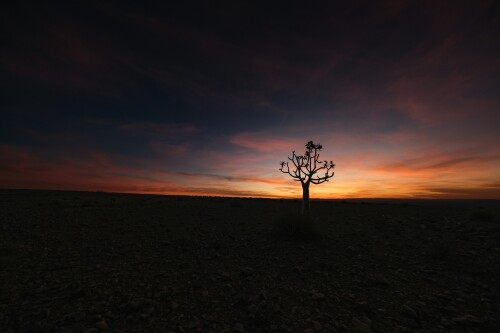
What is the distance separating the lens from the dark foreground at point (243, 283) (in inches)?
164

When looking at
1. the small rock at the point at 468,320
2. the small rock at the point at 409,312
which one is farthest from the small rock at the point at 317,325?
the small rock at the point at 468,320

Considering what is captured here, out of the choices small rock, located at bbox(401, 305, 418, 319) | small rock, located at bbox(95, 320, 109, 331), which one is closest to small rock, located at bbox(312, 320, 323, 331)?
small rock, located at bbox(401, 305, 418, 319)

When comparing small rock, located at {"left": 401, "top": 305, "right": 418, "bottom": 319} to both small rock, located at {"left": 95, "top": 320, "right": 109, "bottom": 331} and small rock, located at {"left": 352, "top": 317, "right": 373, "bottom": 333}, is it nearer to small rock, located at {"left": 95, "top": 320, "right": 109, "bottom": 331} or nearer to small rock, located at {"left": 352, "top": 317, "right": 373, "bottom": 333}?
small rock, located at {"left": 352, "top": 317, "right": 373, "bottom": 333}

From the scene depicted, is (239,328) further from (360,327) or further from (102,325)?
(102,325)

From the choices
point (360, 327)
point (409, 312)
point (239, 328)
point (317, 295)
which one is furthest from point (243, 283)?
point (409, 312)

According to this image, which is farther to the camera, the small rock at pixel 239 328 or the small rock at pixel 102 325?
the small rock at pixel 239 328

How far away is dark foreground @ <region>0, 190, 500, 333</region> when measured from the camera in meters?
4.16

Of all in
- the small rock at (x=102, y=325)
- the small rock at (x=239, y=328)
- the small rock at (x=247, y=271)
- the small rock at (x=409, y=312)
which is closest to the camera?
the small rock at (x=102, y=325)

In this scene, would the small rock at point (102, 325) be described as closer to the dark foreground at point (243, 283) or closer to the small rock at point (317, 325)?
the dark foreground at point (243, 283)

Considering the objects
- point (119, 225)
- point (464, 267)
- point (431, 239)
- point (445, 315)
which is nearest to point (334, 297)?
point (445, 315)

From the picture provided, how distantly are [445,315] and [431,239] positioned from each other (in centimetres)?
711

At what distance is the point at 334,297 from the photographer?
5121mm

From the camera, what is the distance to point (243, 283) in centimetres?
581

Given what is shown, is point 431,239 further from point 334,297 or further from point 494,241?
point 334,297
